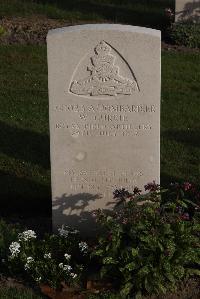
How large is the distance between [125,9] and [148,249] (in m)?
10.0

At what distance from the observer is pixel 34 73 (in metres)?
11.6

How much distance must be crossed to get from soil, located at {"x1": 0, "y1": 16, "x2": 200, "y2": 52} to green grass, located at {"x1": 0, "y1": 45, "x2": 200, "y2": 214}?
0.34 metres

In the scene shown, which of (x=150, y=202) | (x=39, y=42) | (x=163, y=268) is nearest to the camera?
(x=163, y=268)

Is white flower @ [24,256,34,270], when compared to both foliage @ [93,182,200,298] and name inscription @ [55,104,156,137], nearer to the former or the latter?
foliage @ [93,182,200,298]

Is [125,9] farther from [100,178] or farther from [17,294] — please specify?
[17,294]

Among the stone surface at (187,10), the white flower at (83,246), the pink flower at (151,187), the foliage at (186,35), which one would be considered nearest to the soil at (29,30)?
the foliage at (186,35)

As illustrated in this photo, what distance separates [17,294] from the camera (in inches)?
235

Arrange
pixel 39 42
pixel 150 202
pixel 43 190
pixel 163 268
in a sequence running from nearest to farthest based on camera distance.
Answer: pixel 163 268 → pixel 150 202 → pixel 43 190 → pixel 39 42

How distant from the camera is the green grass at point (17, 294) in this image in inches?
235

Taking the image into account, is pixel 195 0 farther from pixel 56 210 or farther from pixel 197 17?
pixel 56 210

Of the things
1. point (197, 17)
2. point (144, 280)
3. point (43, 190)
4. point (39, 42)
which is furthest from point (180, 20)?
point (144, 280)

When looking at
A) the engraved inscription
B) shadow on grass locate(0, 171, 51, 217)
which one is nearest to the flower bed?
the engraved inscription

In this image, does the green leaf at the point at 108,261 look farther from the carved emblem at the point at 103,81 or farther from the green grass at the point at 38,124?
the green grass at the point at 38,124

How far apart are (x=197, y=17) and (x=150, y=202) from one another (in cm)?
784
